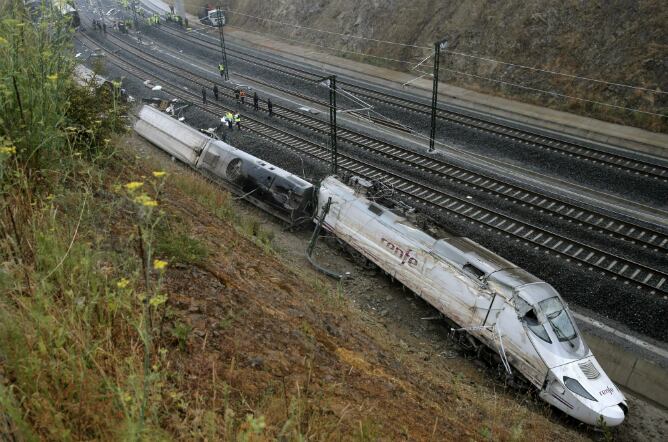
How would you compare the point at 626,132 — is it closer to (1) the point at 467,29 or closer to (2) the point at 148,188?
(1) the point at 467,29

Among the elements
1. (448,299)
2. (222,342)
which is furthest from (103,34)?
(222,342)

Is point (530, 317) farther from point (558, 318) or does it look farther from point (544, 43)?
point (544, 43)

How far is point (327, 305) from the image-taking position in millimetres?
13000

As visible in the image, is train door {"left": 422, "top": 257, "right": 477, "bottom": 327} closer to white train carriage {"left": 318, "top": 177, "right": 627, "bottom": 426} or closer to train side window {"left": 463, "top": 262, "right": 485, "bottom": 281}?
white train carriage {"left": 318, "top": 177, "right": 627, "bottom": 426}

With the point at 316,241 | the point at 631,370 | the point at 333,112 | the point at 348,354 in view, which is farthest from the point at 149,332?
the point at 333,112

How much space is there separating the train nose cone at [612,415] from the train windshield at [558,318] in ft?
6.03

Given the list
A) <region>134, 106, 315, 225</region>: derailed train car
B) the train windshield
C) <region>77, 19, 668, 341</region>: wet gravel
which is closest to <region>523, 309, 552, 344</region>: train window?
the train windshield

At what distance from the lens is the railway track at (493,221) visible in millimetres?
17359

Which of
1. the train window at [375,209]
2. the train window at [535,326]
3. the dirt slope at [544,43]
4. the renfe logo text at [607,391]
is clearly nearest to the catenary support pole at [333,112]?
the train window at [375,209]

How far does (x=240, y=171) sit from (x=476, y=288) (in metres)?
11.9

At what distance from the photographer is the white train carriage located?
13109mm

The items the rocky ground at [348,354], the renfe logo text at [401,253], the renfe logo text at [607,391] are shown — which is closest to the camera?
the rocky ground at [348,354]

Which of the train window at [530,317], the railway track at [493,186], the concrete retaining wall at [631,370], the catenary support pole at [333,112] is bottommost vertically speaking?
the concrete retaining wall at [631,370]

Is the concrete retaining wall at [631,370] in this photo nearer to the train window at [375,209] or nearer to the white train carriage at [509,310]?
the white train carriage at [509,310]
